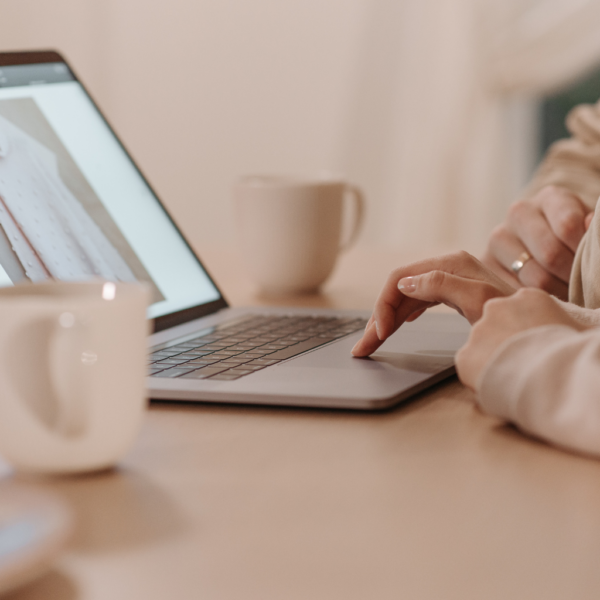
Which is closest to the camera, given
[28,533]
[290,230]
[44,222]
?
[28,533]

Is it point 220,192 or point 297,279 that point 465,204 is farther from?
point 297,279

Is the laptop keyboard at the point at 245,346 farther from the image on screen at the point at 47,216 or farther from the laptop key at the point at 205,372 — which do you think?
the image on screen at the point at 47,216

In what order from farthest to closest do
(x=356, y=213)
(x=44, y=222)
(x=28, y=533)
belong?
1. (x=356, y=213)
2. (x=44, y=222)
3. (x=28, y=533)

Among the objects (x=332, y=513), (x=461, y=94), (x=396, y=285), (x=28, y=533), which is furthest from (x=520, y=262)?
(x=461, y=94)

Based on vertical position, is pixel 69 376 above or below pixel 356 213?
above

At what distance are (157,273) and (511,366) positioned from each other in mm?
431

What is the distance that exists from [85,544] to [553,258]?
574 mm

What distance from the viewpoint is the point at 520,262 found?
794mm

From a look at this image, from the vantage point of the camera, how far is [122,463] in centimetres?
40

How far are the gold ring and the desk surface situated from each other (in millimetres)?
344

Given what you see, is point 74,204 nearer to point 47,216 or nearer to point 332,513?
point 47,216

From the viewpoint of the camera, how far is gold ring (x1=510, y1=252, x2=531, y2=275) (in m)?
0.79

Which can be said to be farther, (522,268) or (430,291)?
(522,268)

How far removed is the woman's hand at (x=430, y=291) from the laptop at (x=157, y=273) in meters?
0.02
